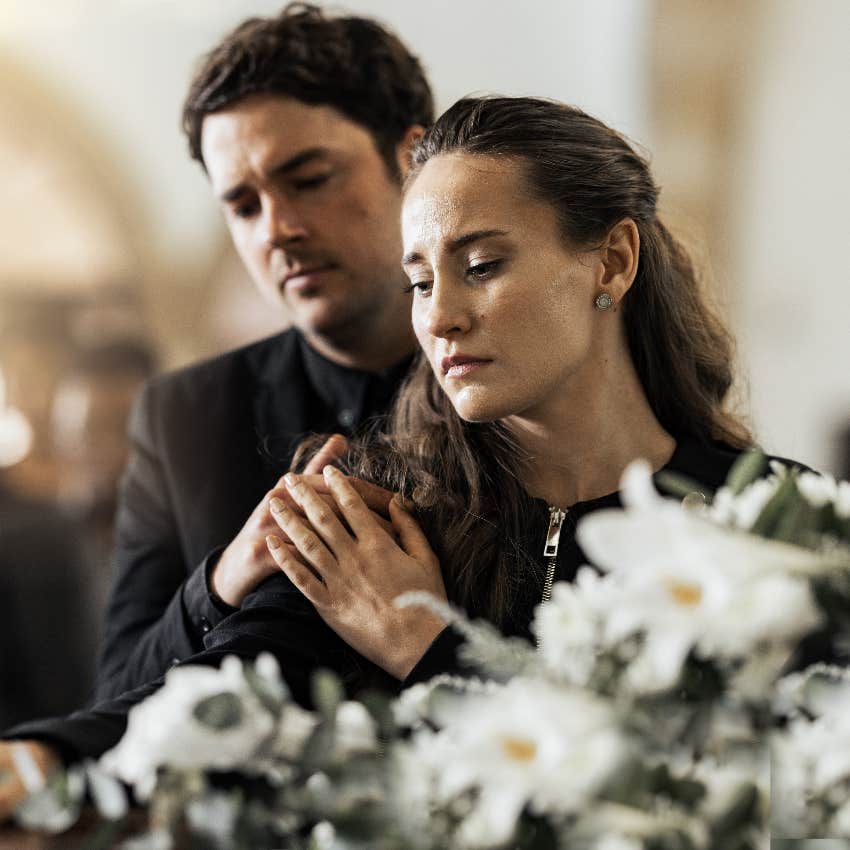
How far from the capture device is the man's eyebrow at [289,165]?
2.20 metres

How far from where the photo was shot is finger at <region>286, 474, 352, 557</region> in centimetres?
158

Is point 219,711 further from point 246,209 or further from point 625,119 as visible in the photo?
point 625,119

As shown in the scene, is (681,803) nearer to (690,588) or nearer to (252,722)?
(690,588)

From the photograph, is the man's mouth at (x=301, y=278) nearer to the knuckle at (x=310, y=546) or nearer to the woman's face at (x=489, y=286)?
the woman's face at (x=489, y=286)

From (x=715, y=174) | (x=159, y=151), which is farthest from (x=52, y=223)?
(x=715, y=174)

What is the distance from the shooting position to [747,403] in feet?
7.22

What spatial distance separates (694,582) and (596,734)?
0.36 ft

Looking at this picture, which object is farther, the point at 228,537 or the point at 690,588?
the point at 228,537

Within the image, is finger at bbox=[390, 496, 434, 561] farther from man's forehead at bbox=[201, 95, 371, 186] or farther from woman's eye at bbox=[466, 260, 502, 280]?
man's forehead at bbox=[201, 95, 371, 186]

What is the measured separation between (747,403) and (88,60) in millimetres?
3577

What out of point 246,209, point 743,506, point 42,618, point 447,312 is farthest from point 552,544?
point 42,618

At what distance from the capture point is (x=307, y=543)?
1.57 m

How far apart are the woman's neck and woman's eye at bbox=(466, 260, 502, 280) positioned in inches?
8.8

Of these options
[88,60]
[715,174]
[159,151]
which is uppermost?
[88,60]
